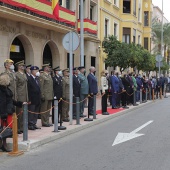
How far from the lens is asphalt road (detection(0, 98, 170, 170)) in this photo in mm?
6754

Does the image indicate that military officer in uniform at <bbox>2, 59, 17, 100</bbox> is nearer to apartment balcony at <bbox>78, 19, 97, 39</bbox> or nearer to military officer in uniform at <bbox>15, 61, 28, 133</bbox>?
military officer in uniform at <bbox>15, 61, 28, 133</bbox>

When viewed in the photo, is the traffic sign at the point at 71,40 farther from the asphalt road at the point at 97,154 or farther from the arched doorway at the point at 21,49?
the arched doorway at the point at 21,49

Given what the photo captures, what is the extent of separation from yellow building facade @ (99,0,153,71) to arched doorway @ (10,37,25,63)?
11.7 meters

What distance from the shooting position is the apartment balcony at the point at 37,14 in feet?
53.1

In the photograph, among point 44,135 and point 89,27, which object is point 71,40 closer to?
point 44,135

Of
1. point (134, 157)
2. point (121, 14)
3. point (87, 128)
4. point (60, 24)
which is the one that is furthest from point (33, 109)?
point (121, 14)

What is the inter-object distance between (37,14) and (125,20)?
20003mm

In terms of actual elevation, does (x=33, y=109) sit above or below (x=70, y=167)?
above

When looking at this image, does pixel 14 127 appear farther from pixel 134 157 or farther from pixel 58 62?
pixel 58 62

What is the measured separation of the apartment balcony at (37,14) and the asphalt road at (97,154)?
25.8 ft

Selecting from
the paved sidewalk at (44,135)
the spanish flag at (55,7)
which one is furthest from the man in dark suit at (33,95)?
the spanish flag at (55,7)

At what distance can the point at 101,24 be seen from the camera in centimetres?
3067

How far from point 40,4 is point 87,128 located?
929 centimetres

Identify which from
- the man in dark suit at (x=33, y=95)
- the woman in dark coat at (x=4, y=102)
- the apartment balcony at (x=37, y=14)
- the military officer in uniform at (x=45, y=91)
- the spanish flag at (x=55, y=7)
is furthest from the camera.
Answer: the spanish flag at (x=55, y=7)
